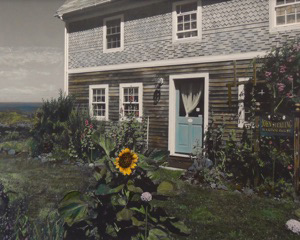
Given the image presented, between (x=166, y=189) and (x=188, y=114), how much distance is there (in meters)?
6.13

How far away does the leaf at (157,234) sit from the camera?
2.40 m

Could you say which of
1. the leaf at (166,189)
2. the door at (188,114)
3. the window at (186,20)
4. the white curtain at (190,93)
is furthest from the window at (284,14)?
the leaf at (166,189)

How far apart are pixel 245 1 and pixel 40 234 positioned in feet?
22.5

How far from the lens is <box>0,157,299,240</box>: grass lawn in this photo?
3.61 m

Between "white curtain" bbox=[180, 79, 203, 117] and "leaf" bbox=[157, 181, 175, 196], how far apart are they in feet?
19.6

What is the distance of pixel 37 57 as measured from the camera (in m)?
3.82

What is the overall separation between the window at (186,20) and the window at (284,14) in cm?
195

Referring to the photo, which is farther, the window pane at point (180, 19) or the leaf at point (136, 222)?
the window pane at point (180, 19)

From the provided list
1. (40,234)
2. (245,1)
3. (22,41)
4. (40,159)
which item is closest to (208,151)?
(245,1)

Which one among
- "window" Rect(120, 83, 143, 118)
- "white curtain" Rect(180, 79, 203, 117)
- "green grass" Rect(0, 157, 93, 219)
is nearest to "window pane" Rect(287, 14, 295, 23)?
"white curtain" Rect(180, 79, 203, 117)

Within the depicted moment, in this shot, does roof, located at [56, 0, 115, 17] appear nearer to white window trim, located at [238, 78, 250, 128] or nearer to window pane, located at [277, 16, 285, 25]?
white window trim, located at [238, 78, 250, 128]

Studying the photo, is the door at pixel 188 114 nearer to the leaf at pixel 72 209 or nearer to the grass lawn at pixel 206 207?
the grass lawn at pixel 206 207

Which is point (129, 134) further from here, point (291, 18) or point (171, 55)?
point (291, 18)

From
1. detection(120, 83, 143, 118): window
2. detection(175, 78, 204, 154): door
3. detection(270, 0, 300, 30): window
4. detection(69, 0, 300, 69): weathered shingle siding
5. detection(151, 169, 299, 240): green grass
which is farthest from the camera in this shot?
detection(120, 83, 143, 118): window
